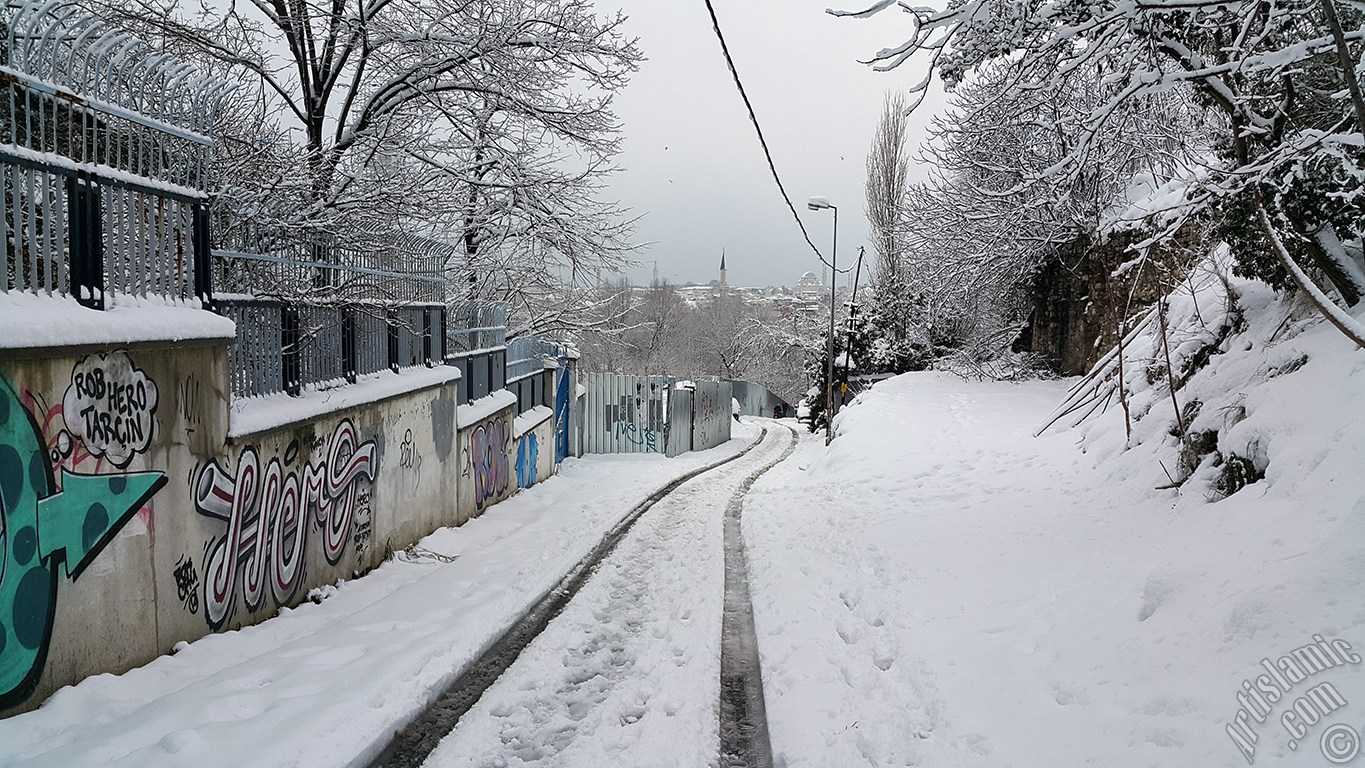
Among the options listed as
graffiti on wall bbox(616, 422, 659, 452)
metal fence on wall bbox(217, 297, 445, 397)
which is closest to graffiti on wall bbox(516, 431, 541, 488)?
metal fence on wall bbox(217, 297, 445, 397)

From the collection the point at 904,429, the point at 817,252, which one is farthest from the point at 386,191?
the point at 817,252

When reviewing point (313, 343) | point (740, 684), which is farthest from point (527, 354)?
point (740, 684)

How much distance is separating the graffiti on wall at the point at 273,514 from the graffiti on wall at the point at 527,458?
6921 millimetres

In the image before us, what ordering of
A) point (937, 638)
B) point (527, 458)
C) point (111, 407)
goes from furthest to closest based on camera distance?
point (527, 458)
point (937, 638)
point (111, 407)

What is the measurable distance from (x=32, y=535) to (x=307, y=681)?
184cm

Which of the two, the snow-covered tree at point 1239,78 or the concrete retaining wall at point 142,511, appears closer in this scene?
the concrete retaining wall at point 142,511

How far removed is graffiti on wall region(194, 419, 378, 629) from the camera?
575cm

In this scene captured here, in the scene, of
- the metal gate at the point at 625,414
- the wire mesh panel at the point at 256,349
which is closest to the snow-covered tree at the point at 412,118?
the wire mesh panel at the point at 256,349

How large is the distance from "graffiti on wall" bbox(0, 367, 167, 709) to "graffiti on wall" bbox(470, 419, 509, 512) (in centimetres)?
739

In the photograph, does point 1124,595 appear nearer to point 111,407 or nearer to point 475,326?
point 111,407

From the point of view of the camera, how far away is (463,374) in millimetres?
12508

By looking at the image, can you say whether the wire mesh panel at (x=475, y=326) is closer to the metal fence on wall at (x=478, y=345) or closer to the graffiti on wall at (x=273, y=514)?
the metal fence on wall at (x=478, y=345)

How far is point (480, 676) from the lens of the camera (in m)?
5.43

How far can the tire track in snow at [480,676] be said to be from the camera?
171 inches
